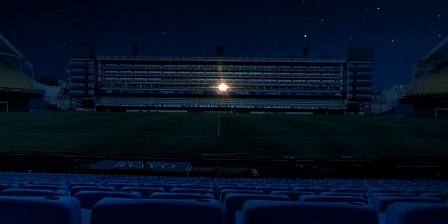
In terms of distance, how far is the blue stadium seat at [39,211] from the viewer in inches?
78.3

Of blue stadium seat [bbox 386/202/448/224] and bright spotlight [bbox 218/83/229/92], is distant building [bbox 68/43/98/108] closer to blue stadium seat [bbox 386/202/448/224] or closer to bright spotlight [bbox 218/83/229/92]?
bright spotlight [bbox 218/83/229/92]

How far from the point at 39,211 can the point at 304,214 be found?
132cm

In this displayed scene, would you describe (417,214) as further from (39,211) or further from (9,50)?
(9,50)

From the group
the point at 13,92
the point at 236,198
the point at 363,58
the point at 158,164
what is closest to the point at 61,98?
the point at 13,92

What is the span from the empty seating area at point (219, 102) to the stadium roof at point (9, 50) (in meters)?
24.4

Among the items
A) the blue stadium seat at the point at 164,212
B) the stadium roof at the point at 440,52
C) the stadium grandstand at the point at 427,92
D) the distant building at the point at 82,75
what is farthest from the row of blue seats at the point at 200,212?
the distant building at the point at 82,75

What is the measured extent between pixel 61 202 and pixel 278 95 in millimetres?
115310

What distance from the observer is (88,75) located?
118 m

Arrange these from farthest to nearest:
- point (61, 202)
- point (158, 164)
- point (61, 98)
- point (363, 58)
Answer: point (363, 58), point (61, 98), point (158, 164), point (61, 202)

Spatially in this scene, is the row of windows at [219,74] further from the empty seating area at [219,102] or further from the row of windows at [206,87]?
the empty seating area at [219,102]

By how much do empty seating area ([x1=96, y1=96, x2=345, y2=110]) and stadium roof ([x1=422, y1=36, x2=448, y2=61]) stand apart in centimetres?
3012

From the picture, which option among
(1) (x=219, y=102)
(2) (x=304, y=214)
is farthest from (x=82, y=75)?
(2) (x=304, y=214)

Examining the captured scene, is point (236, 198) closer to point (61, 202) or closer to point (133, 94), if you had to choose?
point (61, 202)

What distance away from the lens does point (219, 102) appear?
4530 inches
